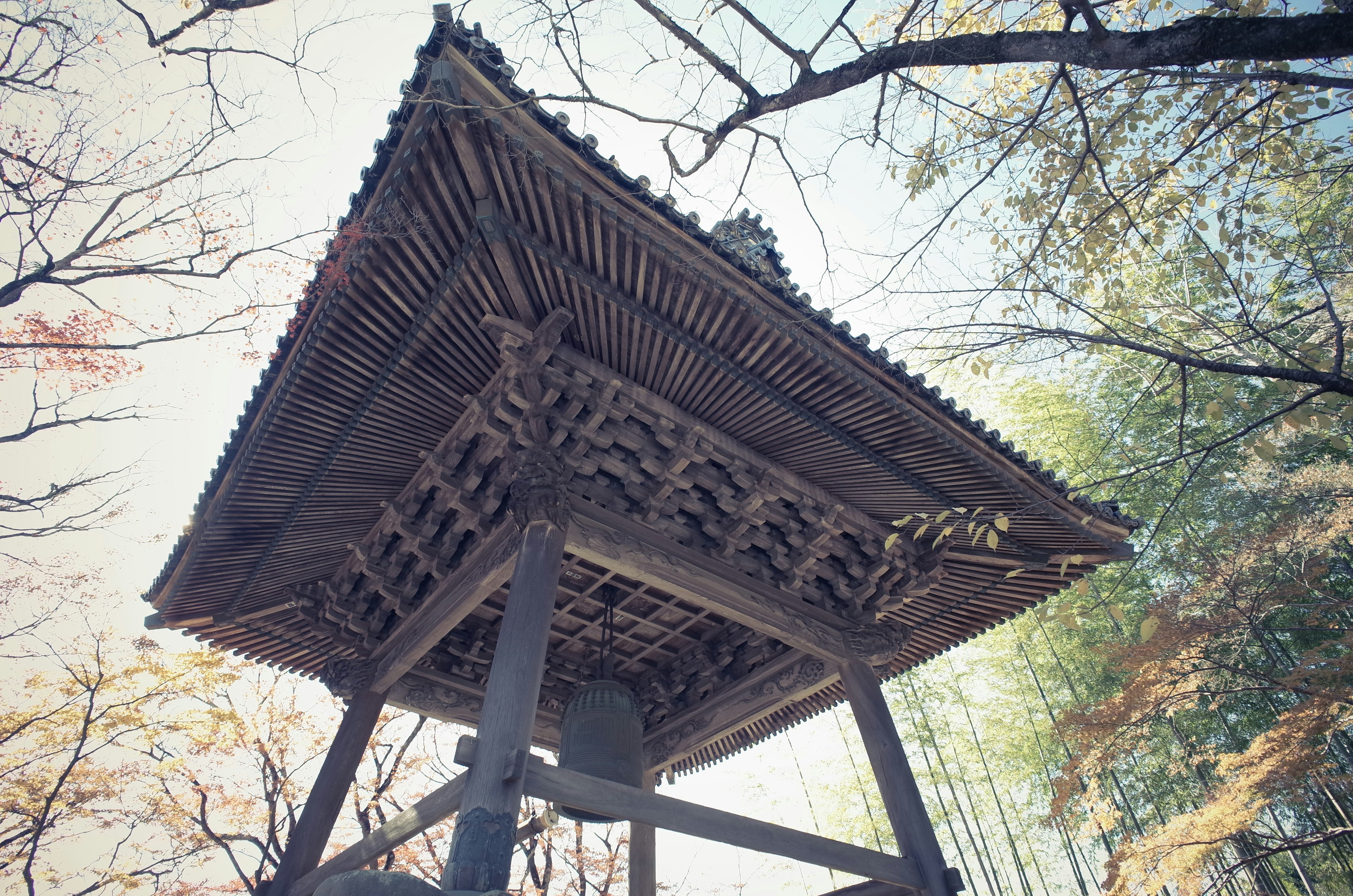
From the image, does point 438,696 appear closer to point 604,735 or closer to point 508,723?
point 604,735

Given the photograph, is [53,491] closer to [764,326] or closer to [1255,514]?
[764,326]

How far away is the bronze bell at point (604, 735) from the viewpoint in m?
5.68

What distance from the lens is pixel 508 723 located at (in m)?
4.12

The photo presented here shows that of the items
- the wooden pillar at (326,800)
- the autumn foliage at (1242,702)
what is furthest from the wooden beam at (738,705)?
the autumn foliage at (1242,702)

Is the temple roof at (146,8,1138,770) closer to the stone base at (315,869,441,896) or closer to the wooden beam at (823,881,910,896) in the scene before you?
the wooden beam at (823,881,910,896)

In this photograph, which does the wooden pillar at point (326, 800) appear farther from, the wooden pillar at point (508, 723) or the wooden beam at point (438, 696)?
the wooden pillar at point (508, 723)

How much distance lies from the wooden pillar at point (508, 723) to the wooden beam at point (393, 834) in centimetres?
21

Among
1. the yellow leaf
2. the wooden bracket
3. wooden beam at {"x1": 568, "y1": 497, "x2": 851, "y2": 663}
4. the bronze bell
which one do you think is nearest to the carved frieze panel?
wooden beam at {"x1": 568, "y1": 497, "x2": 851, "y2": 663}

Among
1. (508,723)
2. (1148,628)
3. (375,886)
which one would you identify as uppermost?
(508,723)

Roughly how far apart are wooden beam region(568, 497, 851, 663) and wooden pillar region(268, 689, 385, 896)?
2573 millimetres

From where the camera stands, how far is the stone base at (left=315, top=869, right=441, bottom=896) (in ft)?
10.0

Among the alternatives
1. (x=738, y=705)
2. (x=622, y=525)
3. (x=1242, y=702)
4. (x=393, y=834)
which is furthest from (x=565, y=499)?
(x=1242, y=702)

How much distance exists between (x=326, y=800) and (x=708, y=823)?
3.21 m

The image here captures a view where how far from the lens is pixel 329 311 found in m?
4.48
